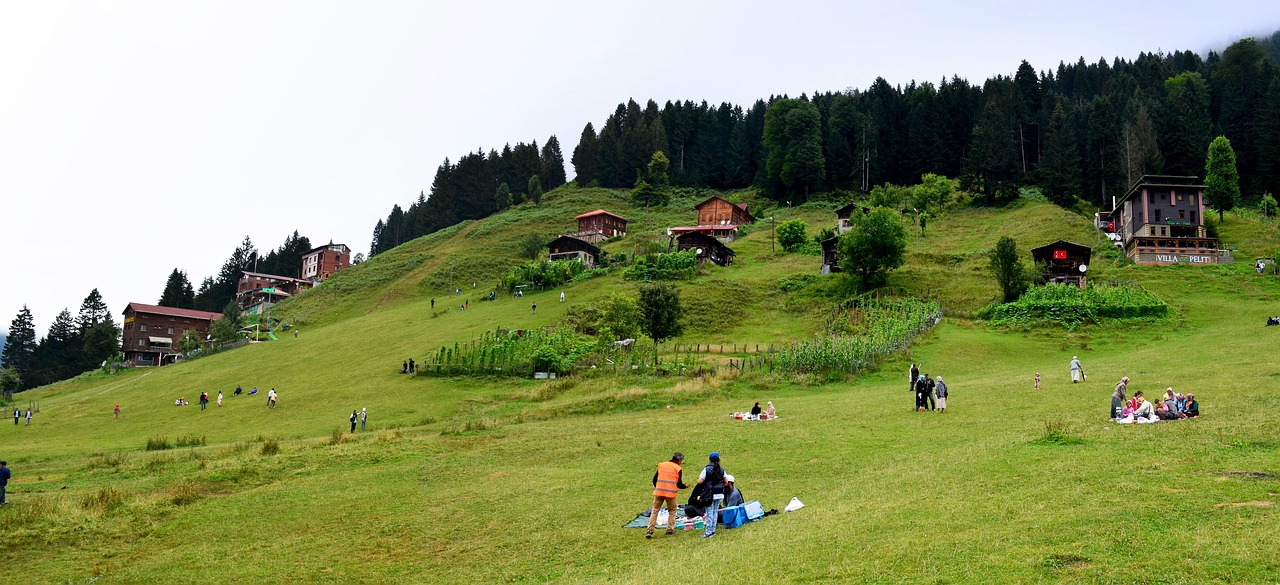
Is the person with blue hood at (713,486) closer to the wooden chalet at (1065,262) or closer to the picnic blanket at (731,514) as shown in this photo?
the picnic blanket at (731,514)

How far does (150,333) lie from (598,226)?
223ft

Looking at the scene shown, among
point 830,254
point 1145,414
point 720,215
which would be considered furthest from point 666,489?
point 720,215

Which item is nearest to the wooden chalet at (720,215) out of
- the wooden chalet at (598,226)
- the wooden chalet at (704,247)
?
the wooden chalet at (598,226)

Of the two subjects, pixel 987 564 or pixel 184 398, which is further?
pixel 184 398

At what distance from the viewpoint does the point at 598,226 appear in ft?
452

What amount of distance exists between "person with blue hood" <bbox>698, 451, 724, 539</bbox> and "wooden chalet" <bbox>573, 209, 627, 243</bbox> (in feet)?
390

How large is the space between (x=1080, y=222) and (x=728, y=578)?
108522mm

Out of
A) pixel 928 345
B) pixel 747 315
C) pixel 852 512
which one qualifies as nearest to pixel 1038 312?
pixel 928 345

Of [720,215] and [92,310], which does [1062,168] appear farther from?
[92,310]

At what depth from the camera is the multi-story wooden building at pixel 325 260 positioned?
159000 millimetres

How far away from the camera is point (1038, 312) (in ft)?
213

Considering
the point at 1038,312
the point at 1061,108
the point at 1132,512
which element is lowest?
the point at 1132,512

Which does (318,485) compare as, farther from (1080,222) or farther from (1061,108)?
(1061,108)

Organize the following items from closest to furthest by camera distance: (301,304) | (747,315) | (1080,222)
Answer: (747,315) < (1080,222) < (301,304)
